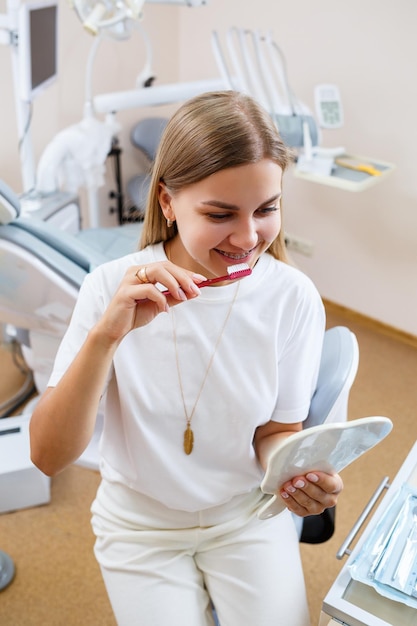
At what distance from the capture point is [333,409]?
3.44 ft

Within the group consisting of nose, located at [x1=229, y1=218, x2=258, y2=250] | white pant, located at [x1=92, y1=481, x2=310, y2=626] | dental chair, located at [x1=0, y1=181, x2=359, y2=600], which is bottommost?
white pant, located at [x1=92, y1=481, x2=310, y2=626]

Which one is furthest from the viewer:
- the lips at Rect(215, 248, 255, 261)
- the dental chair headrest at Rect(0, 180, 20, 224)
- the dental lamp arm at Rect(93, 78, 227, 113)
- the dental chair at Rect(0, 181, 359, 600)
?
the dental lamp arm at Rect(93, 78, 227, 113)

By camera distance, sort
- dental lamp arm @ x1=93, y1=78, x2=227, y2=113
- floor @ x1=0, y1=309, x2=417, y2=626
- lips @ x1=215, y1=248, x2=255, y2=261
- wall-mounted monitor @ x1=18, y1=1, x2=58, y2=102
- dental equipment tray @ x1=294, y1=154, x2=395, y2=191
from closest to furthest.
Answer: lips @ x1=215, y1=248, x2=255, y2=261 < floor @ x1=0, y1=309, x2=417, y2=626 < wall-mounted monitor @ x1=18, y1=1, x2=58, y2=102 < dental lamp arm @ x1=93, y1=78, x2=227, y2=113 < dental equipment tray @ x1=294, y1=154, x2=395, y2=191

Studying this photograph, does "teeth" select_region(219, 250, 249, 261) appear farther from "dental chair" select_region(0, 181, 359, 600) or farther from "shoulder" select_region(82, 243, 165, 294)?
"dental chair" select_region(0, 181, 359, 600)

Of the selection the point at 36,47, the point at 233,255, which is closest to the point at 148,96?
the point at 36,47

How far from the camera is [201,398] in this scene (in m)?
1.03

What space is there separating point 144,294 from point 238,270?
155 mm

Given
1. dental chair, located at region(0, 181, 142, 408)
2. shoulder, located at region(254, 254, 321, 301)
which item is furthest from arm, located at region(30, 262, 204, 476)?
dental chair, located at region(0, 181, 142, 408)

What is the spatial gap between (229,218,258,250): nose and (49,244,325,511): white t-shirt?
13 centimetres

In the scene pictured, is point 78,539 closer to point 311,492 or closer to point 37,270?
point 37,270

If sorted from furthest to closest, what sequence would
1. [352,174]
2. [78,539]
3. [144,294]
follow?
[352,174] → [78,539] → [144,294]

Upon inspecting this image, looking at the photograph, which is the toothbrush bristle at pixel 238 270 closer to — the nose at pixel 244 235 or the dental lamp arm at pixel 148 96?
the nose at pixel 244 235

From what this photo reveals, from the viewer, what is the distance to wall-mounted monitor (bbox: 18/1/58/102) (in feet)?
5.96

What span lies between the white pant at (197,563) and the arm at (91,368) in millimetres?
190
